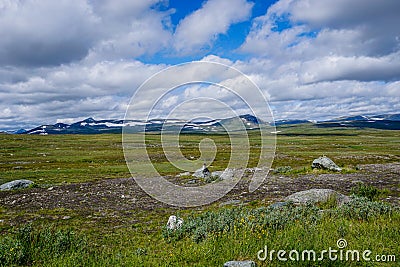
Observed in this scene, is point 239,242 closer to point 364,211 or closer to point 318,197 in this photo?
point 364,211

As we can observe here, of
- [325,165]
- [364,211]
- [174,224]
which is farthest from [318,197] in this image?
[325,165]

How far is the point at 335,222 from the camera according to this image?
9672 millimetres

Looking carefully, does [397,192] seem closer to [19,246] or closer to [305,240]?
[305,240]

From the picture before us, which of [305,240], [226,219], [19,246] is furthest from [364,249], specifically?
[19,246]

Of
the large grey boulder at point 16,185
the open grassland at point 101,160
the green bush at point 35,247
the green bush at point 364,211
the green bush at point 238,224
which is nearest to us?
the green bush at point 35,247

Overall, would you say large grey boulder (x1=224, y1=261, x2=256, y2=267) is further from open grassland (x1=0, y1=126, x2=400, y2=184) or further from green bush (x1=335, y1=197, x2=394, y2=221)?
open grassland (x1=0, y1=126, x2=400, y2=184)

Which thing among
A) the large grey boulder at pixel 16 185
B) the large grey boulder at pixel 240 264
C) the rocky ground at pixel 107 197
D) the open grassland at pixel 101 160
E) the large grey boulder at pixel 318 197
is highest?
the large grey boulder at pixel 240 264

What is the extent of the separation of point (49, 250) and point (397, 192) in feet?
71.4

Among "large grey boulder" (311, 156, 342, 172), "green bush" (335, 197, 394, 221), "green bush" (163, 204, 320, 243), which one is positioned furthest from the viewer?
"large grey boulder" (311, 156, 342, 172)

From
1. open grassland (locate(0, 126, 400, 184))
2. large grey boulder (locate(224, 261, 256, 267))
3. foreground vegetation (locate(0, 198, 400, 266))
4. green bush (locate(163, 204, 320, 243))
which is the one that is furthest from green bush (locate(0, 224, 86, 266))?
open grassland (locate(0, 126, 400, 184))

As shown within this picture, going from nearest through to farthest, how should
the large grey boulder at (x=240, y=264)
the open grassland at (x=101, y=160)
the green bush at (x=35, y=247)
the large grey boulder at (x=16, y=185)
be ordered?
1. the large grey boulder at (x=240, y=264)
2. the green bush at (x=35, y=247)
3. the large grey boulder at (x=16, y=185)
4. the open grassland at (x=101, y=160)

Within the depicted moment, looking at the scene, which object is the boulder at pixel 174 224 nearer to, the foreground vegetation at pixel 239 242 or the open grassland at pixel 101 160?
the foreground vegetation at pixel 239 242

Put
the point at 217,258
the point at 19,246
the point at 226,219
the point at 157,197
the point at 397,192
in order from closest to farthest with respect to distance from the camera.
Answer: the point at 217,258
the point at 19,246
the point at 226,219
the point at 397,192
the point at 157,197

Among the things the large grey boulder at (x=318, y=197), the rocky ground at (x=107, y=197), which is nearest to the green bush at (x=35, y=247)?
the rocky ground at (x=107, y=197)
